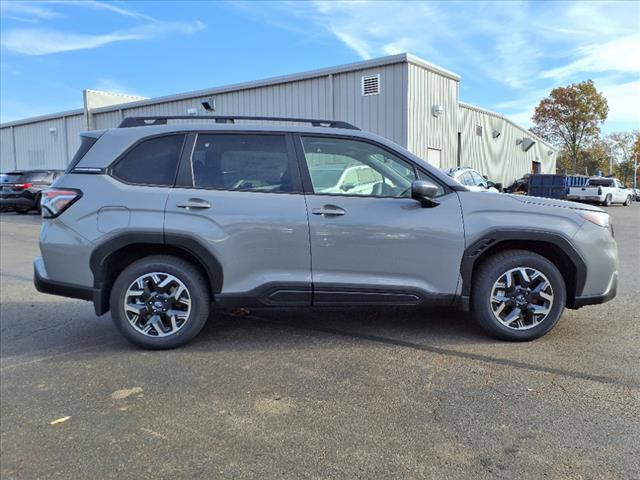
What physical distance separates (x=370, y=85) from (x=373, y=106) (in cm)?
70

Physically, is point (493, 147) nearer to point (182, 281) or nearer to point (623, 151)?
point (182, 281)

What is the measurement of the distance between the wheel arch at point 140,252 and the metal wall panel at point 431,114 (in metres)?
13.4

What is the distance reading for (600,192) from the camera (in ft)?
97.7

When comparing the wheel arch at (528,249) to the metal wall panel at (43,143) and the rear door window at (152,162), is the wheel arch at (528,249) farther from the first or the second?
the metal wall panel at (43,143)

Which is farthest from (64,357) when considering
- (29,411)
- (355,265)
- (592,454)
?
(592,454)

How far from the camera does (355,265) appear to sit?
416 centimetres

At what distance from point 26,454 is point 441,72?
18.0 meters

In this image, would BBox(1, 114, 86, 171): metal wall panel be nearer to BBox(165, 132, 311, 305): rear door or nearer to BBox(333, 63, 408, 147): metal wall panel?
BBox(333, 63, 408, 147): metal wall panel

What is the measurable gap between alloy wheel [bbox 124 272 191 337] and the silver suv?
0.03 ft

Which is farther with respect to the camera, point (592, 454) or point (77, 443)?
point (77, 443)

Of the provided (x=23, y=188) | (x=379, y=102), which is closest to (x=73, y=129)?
(x=23, y=188)

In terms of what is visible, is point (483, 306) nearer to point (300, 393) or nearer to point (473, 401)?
point (473, 401)

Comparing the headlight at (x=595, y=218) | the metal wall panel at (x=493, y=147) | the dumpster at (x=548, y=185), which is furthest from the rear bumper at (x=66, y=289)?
the dumpster at (x=548, y=185)

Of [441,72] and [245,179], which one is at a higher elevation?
[441,72]
